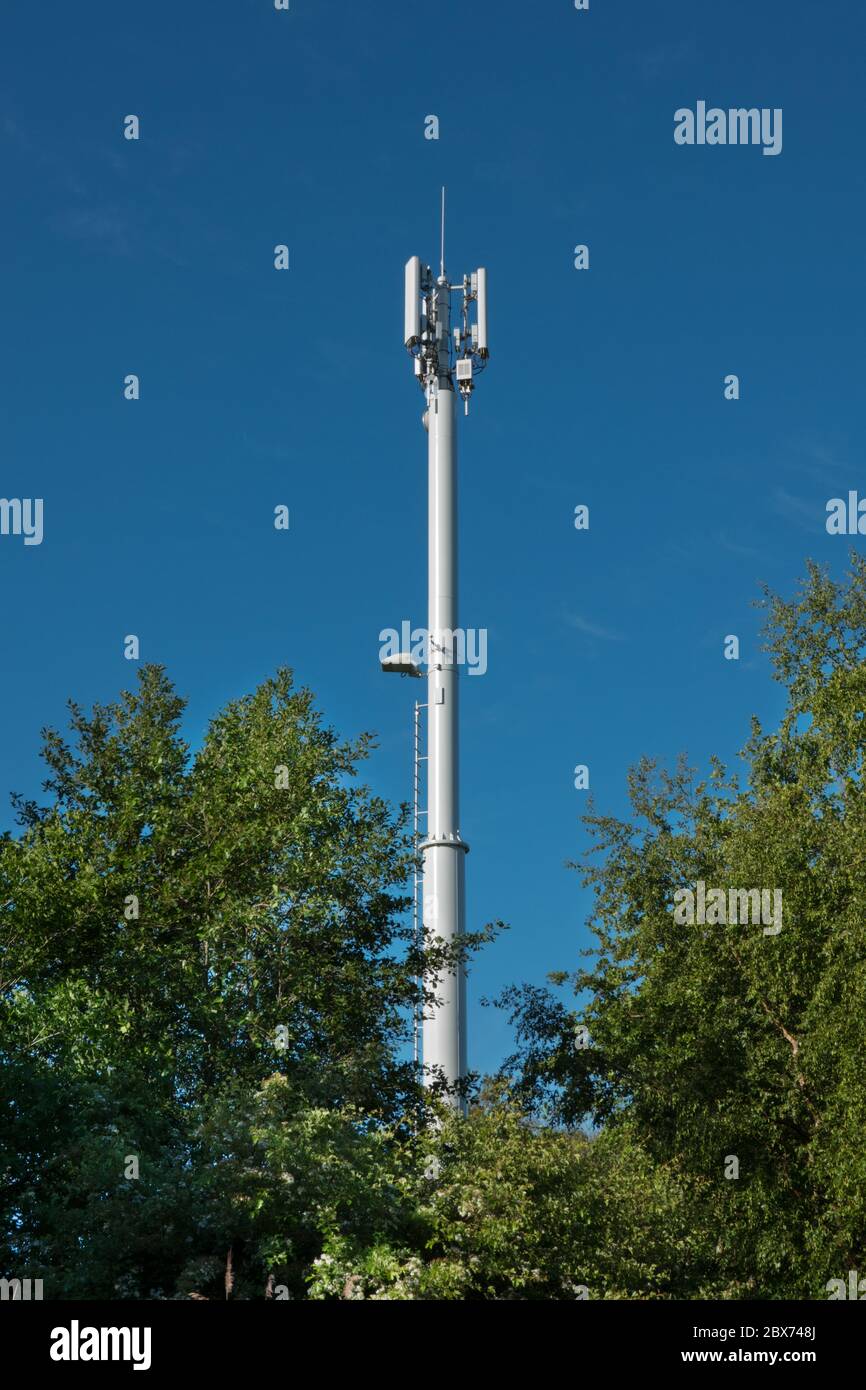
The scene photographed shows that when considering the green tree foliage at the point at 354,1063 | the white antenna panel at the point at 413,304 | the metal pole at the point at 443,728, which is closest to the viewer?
the green tree foliage at the point at 354,1063

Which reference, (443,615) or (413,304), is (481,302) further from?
(443,615)

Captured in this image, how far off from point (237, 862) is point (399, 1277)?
11728mm

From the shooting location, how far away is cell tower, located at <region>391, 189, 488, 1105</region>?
4312 cm

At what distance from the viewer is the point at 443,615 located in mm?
48906

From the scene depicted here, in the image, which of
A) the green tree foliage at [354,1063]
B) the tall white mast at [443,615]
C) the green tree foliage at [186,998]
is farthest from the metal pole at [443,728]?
the green tree foliage at [186,998]

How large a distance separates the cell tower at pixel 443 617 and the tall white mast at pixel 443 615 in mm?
30

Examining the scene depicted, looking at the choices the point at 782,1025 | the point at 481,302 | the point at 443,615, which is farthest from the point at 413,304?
the point at 782,1025

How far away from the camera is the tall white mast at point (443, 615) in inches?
1697

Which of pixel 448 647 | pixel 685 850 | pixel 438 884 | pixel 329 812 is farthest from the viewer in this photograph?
pixel 448 647

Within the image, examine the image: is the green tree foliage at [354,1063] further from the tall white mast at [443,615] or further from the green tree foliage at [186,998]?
the tall white mast at [443,615]
